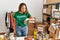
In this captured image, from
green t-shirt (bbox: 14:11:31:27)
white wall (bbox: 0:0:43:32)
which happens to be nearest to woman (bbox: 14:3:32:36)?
green t-shirt (bbox: 14:11:31:27)

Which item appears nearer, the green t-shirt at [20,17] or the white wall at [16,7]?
the green t-shirt at [20,17]

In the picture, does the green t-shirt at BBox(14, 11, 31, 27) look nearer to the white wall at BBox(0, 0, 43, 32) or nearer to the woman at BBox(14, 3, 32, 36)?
the woman at BBox(14, 3, 32, 36)

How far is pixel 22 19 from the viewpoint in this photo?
147 inches

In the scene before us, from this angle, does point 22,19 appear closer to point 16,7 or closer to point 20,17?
point 20,17

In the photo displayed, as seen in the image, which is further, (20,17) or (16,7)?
(16,7)

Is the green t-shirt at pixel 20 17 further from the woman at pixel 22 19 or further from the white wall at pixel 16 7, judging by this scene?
the white wall at pixel 16 7

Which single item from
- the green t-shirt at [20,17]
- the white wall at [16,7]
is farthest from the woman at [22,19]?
the white wall at [16,7]

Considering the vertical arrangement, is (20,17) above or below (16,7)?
below

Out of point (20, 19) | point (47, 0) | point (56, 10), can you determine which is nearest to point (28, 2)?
point (47, 0)

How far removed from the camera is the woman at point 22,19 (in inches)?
145

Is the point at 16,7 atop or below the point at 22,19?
atop

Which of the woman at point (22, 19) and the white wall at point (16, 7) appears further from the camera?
the white wall at point (16, 7)

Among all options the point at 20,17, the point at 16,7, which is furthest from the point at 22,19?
the point at 16,7

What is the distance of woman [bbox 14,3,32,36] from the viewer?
12.1 ft
